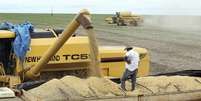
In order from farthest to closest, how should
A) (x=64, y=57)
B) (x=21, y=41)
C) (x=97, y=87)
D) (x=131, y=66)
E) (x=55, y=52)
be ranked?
(x=64, y=57)
(x=21, y=41)
(x=55, y=52)
(x=131, y=66)
(x=97, y=87)

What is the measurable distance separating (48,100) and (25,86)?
1.05m

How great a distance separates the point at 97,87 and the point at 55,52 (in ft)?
6.09

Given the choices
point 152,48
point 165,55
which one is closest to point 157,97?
point 165,55

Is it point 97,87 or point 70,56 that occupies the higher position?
point 70,56

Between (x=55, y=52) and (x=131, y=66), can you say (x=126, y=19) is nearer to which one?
(x=55, y=52)

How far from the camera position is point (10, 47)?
34.9ft

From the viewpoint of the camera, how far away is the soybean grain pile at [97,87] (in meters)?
7.89

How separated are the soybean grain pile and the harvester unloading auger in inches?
30.7

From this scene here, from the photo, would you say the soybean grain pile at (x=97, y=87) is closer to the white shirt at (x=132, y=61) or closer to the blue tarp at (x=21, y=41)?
the white shirt at (x=132, y=61)

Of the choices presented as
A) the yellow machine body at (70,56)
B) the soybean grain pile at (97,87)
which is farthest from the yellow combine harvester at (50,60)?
the soybean grain pile at (97,87)

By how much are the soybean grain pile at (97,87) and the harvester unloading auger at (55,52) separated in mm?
780

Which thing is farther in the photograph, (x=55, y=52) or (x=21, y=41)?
(x=21, y=41)

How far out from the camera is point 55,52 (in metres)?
9.89

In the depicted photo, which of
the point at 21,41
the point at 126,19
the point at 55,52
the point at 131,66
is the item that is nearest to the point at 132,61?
the point at 131,66
